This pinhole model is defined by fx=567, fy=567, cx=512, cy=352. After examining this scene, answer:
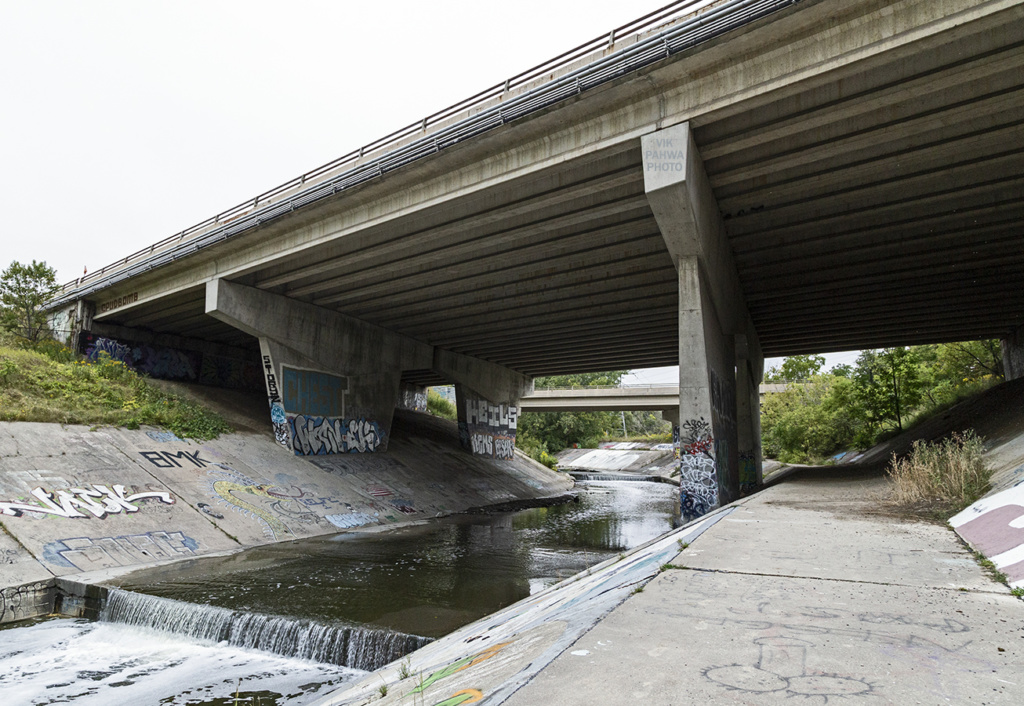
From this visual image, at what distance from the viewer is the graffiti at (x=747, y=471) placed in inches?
959

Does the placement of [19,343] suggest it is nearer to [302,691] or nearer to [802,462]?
[302,691]

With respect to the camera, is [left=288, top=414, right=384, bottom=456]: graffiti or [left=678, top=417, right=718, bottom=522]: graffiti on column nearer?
[left=678, top=417, right=718, bottom=522]: graffiti on column

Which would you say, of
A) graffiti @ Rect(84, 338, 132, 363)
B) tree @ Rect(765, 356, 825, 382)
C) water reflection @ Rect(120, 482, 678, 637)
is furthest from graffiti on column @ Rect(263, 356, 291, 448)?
tree @ Rect(765, 356, 825, 382)

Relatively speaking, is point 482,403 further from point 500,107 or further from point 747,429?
point 500,107

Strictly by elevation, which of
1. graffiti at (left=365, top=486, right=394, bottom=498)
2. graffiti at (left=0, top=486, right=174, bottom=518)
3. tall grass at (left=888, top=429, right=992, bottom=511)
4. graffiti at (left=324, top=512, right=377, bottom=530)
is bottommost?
graffiti at (left=324, top=512, right=377, bottom=530)

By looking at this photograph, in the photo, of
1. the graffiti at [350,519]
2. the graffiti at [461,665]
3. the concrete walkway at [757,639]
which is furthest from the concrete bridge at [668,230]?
the graffiti at [461,665]

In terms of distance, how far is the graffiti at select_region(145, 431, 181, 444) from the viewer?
19.7m

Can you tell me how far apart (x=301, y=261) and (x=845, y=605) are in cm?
2066

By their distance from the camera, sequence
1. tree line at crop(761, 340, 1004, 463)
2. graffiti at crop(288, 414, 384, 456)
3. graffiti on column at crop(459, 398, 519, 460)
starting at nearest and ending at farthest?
graffiti at crop(288, 414, 384, 456)
tree line at crop(761, 340, 1004, 463)
graffiti on column at crop(459, 398, 519, 460)

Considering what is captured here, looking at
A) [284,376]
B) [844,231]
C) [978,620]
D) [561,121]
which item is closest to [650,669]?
[978,620]

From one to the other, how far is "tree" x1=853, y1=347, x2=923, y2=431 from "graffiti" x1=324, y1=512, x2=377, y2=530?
2957cm

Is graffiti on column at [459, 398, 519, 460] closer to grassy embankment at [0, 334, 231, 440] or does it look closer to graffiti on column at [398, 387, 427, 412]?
graffiti on column at [398, 387, 427, 412]

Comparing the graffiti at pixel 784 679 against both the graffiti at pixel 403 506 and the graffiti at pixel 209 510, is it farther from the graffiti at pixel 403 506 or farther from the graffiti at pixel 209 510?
the graffiti at pixel 403 506

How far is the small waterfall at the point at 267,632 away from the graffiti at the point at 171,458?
858cm
